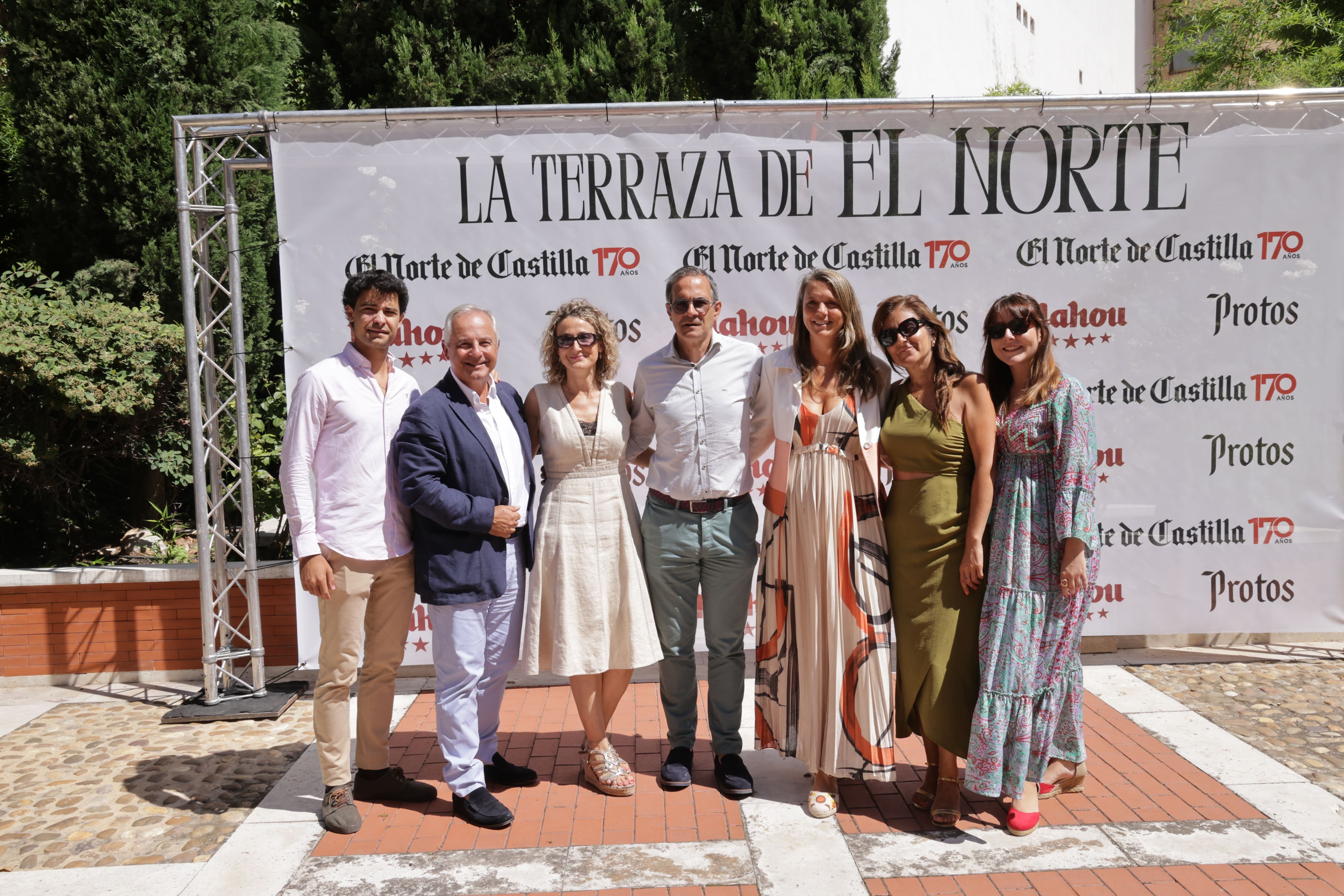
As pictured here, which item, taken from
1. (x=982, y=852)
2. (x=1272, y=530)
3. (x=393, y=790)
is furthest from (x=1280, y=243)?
(x=393, y=790)

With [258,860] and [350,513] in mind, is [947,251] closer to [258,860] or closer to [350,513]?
[350,513]

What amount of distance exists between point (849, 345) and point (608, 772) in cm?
191

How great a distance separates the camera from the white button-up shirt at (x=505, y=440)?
345cm

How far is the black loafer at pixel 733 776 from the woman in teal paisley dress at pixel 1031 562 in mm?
846

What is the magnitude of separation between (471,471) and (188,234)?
8.02 ft

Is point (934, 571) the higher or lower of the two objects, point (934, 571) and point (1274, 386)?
the lower

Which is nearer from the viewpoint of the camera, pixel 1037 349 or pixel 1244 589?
pixel 1037 349

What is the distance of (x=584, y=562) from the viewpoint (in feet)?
11.5

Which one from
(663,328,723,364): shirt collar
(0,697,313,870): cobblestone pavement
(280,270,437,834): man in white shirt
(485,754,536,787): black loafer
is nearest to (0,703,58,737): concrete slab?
(0,697,313,870): cobblestone pavement

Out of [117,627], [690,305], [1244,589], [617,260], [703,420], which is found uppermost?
[617,260]

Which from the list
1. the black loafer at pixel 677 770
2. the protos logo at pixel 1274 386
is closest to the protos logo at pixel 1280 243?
the protos logo at pixel 1274 386

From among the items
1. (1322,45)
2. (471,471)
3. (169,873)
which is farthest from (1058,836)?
(1322,45)

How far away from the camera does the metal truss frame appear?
15.1 feet

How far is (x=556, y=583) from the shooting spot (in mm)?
3520
